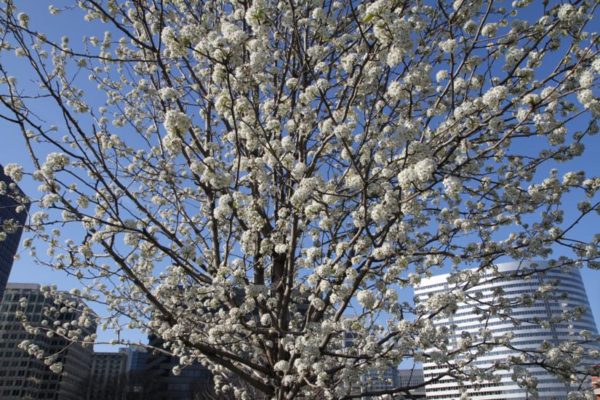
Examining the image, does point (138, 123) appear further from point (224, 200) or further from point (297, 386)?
point (297, 386)

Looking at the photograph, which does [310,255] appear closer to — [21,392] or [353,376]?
[353,376]

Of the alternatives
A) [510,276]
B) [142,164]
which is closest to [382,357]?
[510,276]

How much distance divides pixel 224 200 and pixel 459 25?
4.15 metres

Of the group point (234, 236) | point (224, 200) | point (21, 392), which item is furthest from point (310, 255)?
point (21, 392)

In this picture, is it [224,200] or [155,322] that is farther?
[155,322]

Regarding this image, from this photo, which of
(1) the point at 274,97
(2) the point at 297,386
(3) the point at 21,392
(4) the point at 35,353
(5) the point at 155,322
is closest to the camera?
(2) the point at 297,386

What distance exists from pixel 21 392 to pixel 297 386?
165m

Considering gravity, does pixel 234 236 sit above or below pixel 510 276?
above

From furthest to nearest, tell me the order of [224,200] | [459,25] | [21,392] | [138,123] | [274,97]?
[21,392], [138,123], [274,97], [459,25], [224,200]

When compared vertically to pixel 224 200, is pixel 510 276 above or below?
below

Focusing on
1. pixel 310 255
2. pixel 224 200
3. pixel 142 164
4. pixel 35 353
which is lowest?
pixel 35 353

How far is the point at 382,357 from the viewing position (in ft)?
18.2

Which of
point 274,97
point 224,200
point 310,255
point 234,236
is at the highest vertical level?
point 274,97

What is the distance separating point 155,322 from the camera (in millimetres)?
7977
